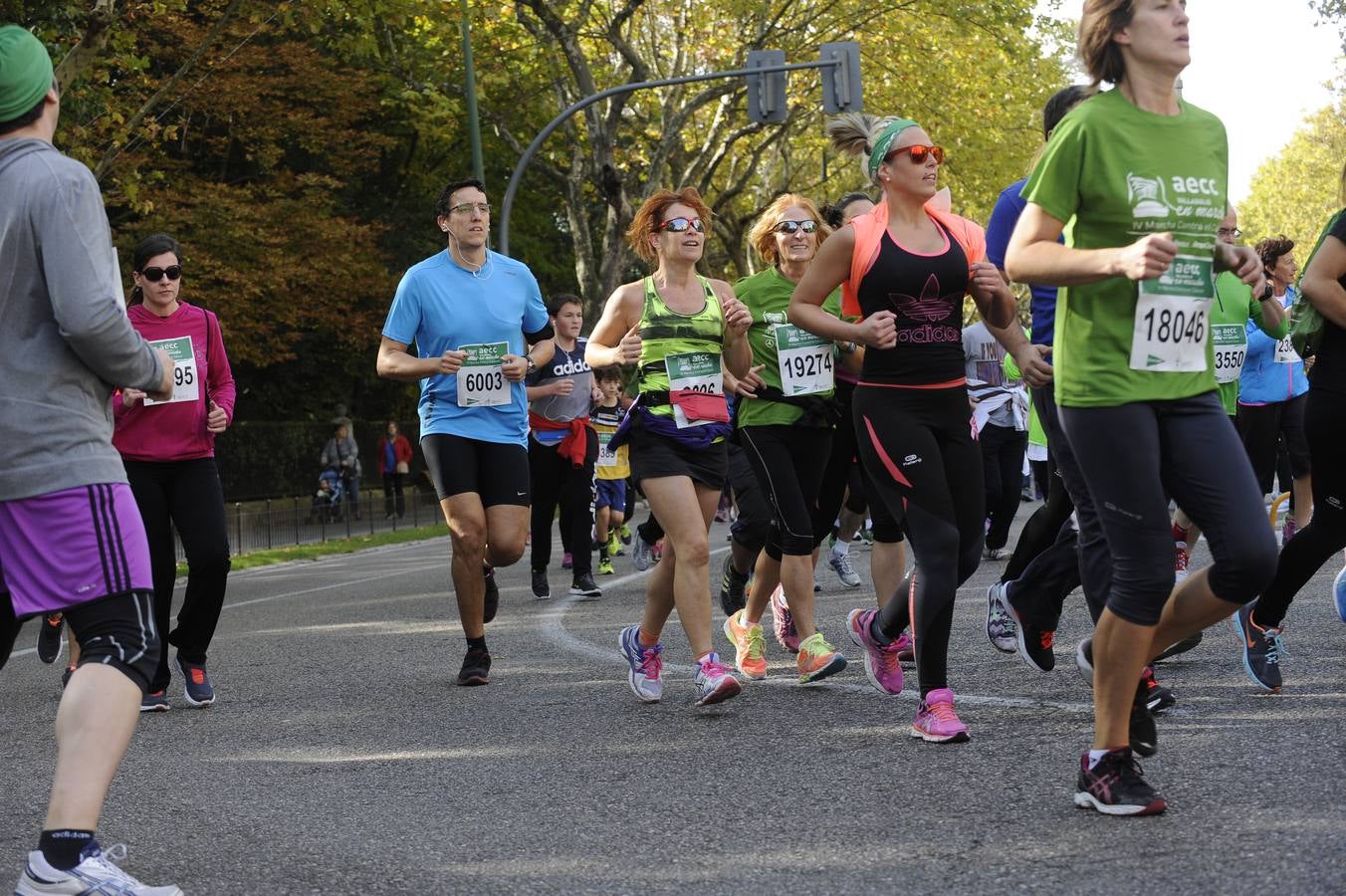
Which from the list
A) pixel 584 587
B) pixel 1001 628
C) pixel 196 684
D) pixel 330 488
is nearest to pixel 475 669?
pixel 196 684

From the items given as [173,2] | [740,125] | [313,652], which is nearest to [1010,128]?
[740,125]

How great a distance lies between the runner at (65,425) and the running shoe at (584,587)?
8074 mm

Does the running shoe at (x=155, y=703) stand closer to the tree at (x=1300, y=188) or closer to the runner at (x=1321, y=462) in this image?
the runner at (x=1321, y=462)

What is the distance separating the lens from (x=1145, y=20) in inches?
185

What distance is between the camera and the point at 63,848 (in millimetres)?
3936

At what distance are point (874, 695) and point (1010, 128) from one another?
3689 cm

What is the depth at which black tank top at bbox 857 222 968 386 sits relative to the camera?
6160 millimetres

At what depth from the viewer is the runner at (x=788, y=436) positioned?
7.61 meters

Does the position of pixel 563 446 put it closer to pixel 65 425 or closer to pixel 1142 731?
pixel 1142 731

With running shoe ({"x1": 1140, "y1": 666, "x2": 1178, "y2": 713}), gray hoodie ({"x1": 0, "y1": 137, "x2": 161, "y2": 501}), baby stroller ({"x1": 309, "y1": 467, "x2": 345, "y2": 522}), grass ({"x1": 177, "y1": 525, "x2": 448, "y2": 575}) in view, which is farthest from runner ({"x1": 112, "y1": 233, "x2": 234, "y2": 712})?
baby stroller ({"x1": 309, "y1": 467, "x2": 345, "y2": 522})

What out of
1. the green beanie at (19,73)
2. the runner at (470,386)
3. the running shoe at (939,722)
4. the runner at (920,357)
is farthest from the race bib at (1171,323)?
the runner at (470,386)

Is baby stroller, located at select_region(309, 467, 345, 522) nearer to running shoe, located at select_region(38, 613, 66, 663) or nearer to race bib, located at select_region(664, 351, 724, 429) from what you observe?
running shoe, located at select_region(38, 613, 66, 663)

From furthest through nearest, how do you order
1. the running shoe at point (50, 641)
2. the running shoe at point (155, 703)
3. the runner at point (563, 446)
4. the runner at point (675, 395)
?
the runner at point (563, 446) < the running shoe at point (50, 641) < the running shoe at point (155, 703) < the runner at point (675, 395)

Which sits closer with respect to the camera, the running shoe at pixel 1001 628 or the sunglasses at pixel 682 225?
the sunglasses at pixel 682 225
